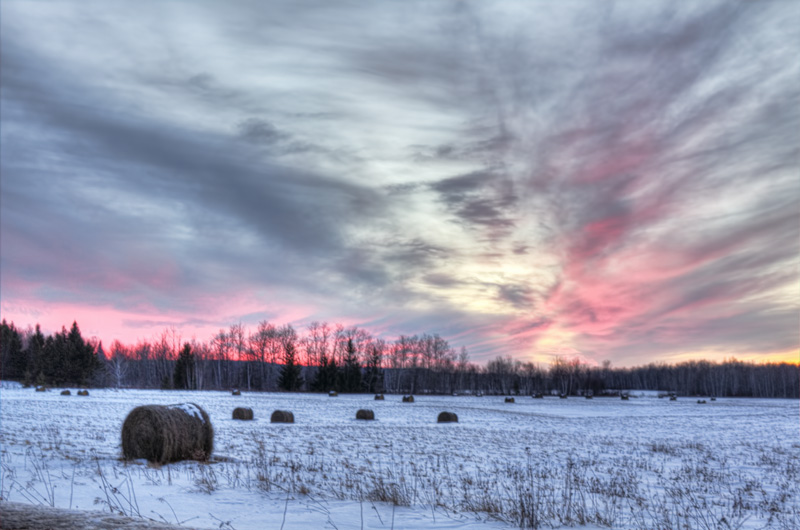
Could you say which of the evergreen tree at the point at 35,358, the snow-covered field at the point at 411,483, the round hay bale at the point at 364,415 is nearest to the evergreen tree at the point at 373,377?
the evergreen tree at the point at 35,358

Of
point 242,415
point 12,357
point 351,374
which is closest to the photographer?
point 242,415

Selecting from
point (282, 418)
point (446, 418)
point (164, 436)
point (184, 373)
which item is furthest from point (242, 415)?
point (184, 373)

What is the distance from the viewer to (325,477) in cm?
1181

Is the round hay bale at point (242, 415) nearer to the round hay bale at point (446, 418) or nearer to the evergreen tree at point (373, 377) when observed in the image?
the round hay bale at point (446, 418)

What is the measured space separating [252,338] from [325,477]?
136213mm

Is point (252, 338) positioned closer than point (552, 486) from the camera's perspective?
No

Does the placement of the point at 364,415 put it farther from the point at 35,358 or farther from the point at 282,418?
the point at 35,358

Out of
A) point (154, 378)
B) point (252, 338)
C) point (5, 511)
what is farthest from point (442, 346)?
point (5, 511)

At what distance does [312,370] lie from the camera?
487ft

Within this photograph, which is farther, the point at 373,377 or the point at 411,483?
the point at 373,377

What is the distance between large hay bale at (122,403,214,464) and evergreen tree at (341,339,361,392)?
9371 cm

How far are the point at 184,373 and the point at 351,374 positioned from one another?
1318 inches

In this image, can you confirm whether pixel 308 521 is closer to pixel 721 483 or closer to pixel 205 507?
pixel 205 507

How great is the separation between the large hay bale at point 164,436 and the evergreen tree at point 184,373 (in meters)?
99.1
